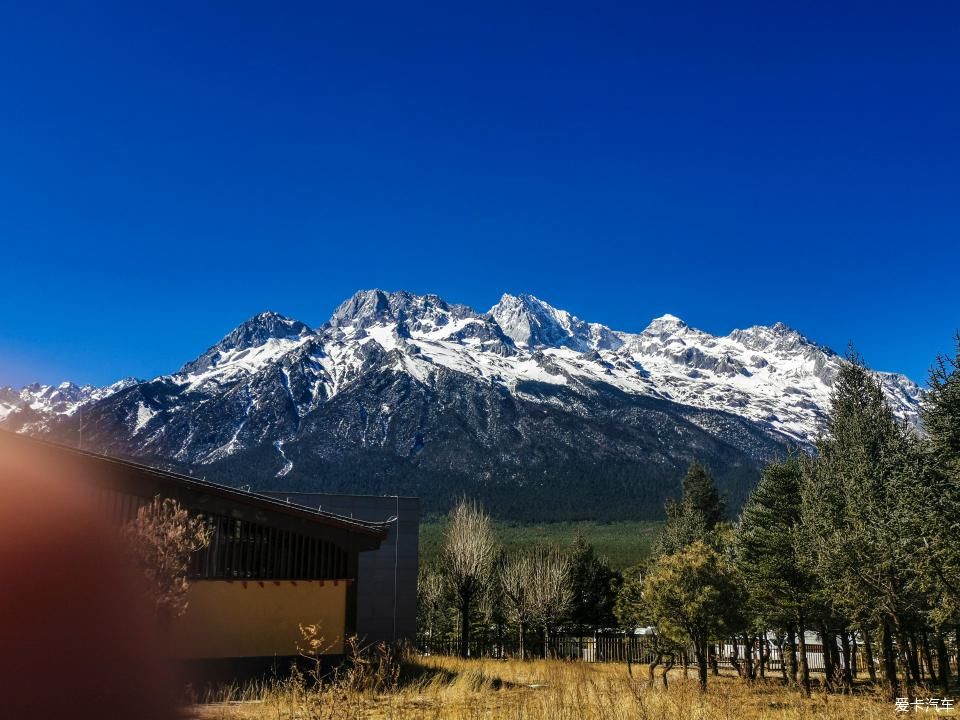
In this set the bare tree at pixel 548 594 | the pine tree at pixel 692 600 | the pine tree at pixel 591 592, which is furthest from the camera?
the pine tree at pixel 591 592

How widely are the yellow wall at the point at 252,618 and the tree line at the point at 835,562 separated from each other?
1087 cm

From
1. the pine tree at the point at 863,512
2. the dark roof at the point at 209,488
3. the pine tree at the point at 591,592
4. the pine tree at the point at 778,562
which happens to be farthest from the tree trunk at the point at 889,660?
the pine tree at the point at 591,592

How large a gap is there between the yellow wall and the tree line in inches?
428

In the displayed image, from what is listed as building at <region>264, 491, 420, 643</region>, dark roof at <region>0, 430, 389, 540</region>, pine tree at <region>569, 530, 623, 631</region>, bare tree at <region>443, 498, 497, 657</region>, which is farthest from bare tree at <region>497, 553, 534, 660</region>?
dark roof at <region>0, 430, 389, 540</region>

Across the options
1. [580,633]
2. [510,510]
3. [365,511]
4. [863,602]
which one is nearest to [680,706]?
[863,602]

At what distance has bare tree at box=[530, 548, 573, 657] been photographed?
1790 inches

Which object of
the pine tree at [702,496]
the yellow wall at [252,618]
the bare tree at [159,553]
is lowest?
the yellow wall at [252,618]

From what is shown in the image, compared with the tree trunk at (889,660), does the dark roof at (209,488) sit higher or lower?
higher

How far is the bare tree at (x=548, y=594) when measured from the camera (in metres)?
45.5

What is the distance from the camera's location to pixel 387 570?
39.2 metres

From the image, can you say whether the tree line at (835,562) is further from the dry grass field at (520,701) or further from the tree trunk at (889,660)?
the dry grass field at (520,701)

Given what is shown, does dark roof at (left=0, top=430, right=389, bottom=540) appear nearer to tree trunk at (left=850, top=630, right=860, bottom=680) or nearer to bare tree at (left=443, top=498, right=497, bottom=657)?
bare tree at (left=443, top=498, right=497, bottom=657)

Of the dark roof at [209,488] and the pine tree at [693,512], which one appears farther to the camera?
the pine tree at [693,512]

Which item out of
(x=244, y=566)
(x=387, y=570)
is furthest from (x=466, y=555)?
(x=244, y=566)
